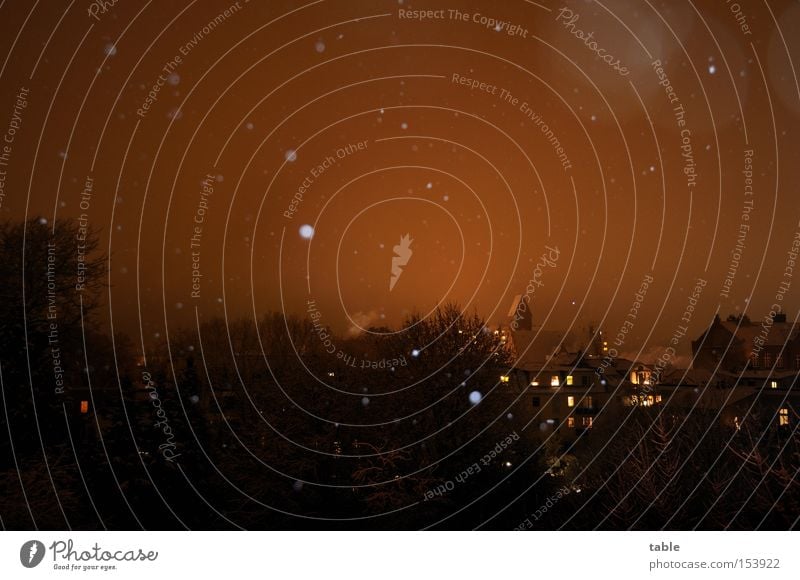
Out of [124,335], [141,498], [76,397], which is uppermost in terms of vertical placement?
[124,335]

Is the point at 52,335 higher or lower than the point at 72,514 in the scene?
higher

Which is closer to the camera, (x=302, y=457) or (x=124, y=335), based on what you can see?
(x=124, y=335)

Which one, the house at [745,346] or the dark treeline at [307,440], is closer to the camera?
the dark treeline at [307,440]

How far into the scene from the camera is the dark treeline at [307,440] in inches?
727

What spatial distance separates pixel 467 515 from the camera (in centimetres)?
2381

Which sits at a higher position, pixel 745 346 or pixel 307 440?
pixel 745 346

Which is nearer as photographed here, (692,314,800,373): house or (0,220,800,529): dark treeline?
(0,220,800,529): dark treeline

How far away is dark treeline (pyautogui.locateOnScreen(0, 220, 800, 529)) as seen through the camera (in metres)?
18.5

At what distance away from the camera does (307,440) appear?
3005 centimetres

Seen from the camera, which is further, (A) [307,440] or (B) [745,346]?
(B) [745,346]
